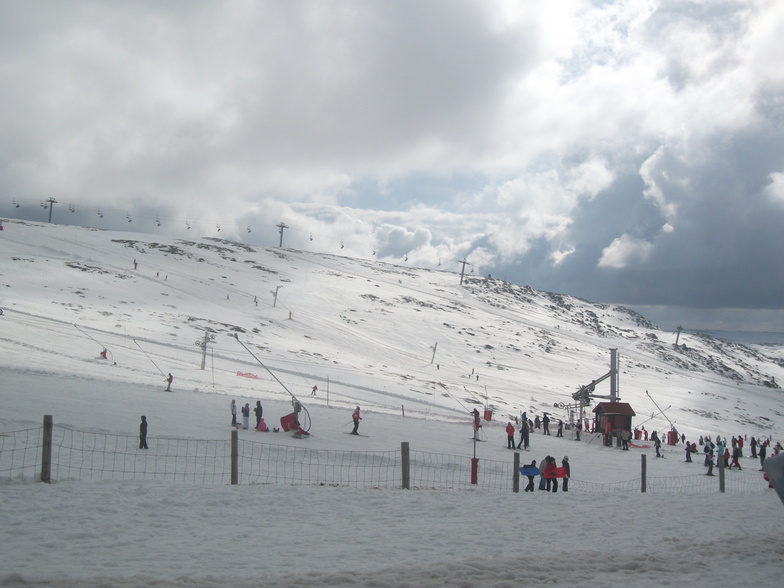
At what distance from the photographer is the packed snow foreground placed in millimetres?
6547

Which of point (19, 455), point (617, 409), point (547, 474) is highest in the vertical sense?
point (19, 455)

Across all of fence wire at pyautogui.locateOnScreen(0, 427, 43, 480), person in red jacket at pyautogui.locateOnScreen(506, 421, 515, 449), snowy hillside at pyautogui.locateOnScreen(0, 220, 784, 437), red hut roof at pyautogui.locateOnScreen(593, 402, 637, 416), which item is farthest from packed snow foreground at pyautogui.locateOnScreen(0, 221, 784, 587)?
red hut roof at pyautogui.locateOnScreen(593, 402, 637, 416)

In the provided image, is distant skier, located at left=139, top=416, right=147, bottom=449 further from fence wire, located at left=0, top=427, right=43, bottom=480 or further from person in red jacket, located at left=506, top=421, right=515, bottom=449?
person in red jacket, located at left=506, top=421, right=515, bottom=449

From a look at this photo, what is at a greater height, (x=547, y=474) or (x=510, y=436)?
(x=547, y=474)

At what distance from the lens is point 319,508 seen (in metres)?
9.59

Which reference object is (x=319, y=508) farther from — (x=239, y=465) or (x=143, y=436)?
(x=143, y=436)

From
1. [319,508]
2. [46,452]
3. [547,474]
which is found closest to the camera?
[319,508]

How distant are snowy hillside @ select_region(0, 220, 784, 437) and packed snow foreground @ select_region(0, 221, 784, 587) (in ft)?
1.85

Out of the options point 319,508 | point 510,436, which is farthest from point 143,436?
point 510,436

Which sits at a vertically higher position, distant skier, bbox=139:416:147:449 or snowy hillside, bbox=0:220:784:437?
snowy hillside, bbox=0:220:784:437

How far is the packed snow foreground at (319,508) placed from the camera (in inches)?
258

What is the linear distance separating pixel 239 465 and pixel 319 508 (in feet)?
17.8

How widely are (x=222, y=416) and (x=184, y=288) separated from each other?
4608cm

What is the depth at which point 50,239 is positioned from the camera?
79.3 m
